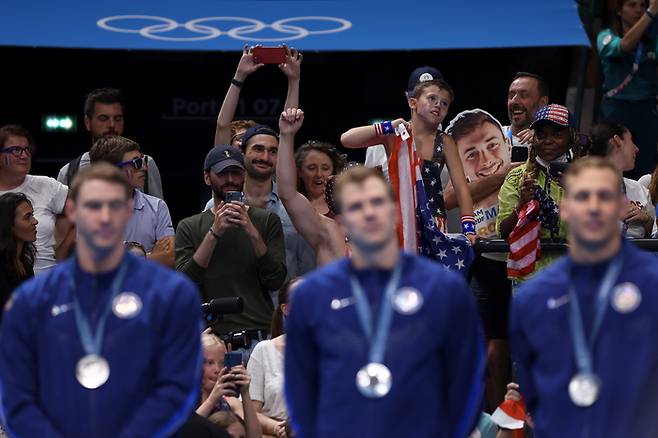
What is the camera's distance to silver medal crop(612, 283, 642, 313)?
7.17 metres

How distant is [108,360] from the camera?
7.37 m

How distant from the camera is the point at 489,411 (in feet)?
34.7

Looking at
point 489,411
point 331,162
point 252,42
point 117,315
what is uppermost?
point 252,42

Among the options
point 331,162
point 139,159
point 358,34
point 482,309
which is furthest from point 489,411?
point 358,34

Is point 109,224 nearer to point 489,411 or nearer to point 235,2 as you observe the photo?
point 489,411

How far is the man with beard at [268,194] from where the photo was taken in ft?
36.6

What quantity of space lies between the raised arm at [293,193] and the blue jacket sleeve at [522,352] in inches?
122

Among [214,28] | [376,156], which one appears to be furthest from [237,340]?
[214,28]

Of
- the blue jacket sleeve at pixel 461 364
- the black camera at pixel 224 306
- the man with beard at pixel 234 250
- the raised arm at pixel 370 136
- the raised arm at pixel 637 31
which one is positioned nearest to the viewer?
the blue jacket sleeve at pixel 461 364

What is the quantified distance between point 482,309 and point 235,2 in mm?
4163

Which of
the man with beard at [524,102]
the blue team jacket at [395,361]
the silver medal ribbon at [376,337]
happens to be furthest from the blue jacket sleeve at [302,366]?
the man with beard at [524,102]

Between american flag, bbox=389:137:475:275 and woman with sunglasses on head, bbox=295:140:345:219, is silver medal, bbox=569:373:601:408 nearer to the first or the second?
american flag, bbox=389:137:475:275

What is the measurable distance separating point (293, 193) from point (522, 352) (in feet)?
10.6

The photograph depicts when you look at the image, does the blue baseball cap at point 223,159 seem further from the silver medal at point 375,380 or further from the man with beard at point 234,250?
the silver medal at point 375,380
